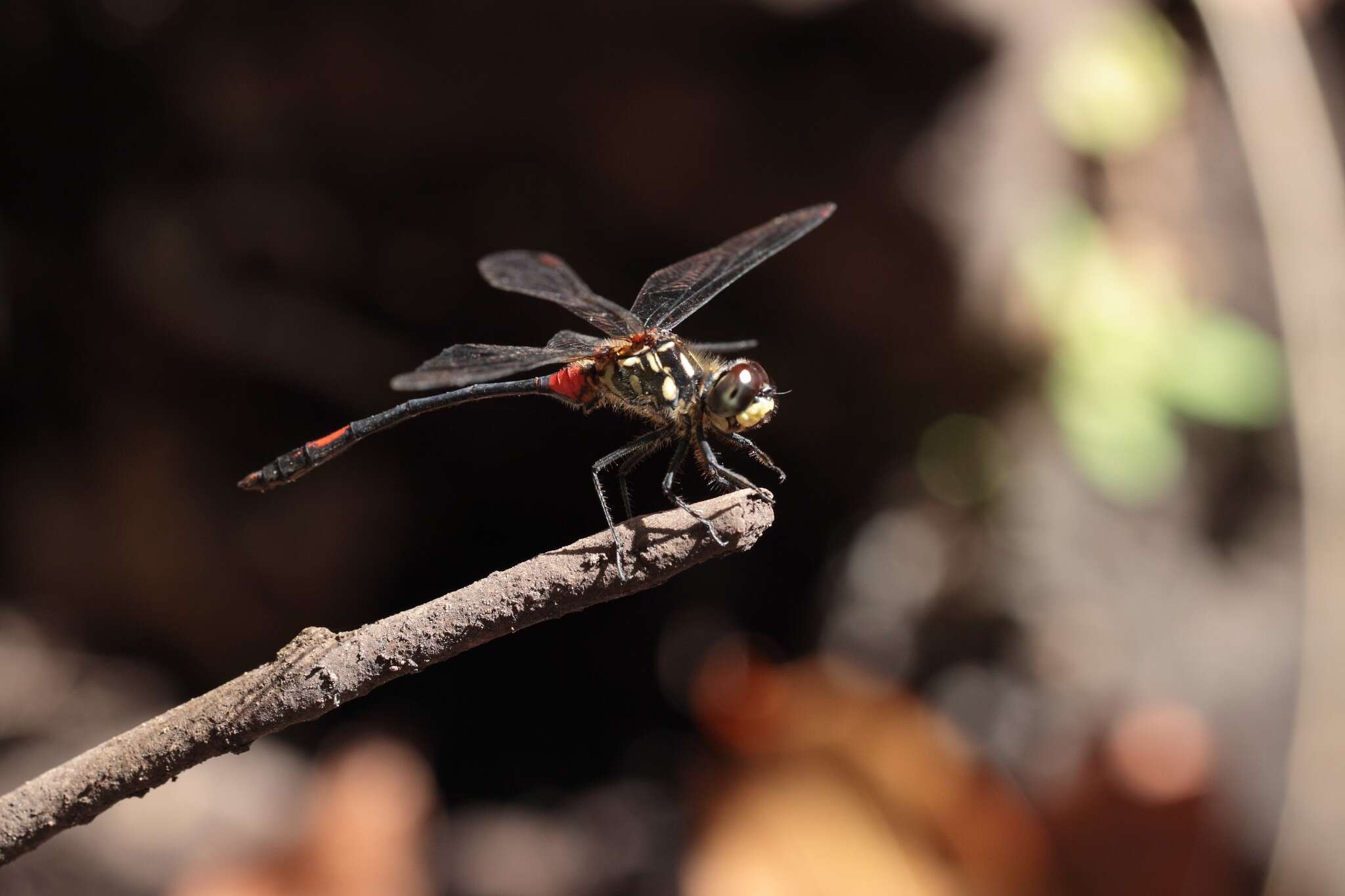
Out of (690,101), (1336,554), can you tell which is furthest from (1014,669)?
(690,101)

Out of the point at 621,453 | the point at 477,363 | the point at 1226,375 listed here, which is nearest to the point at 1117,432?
the point at 1226,375

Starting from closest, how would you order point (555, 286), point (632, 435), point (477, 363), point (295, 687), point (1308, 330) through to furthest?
point (295, 687) < point (477, 363) < point (555, 286) < point (632, 435) < point (1308, 330)

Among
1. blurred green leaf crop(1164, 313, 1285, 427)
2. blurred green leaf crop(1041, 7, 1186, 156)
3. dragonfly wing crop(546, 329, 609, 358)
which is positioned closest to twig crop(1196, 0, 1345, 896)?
blurred green leaf crop(1164, 313, 1285, 427)

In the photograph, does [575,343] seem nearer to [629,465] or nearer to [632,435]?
[629,465]

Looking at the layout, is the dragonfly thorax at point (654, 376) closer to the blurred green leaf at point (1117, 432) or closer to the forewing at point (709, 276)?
the forewing at point (709, 276)

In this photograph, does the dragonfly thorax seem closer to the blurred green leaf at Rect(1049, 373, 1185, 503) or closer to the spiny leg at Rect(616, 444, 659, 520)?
the spiny leg at Rect(616, 444, 659, 520)

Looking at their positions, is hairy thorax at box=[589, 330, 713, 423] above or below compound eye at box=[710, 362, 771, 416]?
above

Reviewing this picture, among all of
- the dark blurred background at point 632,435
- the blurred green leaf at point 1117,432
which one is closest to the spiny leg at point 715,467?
the dark blurred background at point 632,435
